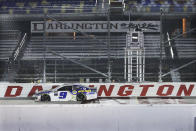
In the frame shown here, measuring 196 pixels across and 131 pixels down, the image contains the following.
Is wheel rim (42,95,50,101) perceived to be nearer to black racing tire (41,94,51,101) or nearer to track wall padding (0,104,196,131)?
black racing tire (41,94,51,101)

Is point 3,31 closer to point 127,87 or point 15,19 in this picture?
point 15,19

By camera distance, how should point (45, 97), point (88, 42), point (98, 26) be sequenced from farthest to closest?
1. point (98, 26)
2. point (88, 42)
3. point (45, 97)

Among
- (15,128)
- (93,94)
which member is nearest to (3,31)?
(93,94)

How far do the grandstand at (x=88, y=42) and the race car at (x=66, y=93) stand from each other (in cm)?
105

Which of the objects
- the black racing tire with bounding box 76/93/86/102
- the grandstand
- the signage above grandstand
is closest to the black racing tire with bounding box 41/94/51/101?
the grandstand

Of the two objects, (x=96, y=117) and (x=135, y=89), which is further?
(x=135, y=89)

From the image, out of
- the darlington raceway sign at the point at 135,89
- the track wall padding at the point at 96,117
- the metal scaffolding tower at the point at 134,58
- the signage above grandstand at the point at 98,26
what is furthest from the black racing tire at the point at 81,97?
the track wall padding at the point at 96,117

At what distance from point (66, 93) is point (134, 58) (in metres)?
4.35

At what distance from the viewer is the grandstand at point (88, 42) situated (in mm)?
14734

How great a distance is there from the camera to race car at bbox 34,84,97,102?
13133 mm

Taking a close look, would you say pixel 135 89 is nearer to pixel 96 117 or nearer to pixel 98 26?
pixel 98 26

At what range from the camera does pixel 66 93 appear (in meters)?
13.2

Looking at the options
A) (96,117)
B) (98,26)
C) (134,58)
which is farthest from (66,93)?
(96,117)

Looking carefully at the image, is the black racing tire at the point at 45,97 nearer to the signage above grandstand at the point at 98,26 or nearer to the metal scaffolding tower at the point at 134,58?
the metal scaffolding tower at the point at 134,58
